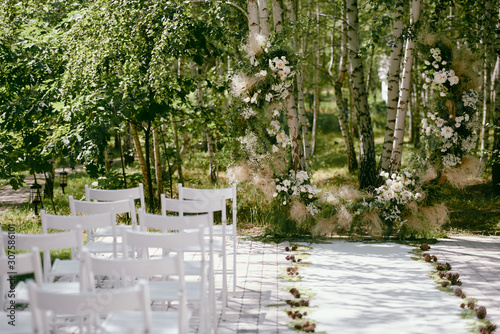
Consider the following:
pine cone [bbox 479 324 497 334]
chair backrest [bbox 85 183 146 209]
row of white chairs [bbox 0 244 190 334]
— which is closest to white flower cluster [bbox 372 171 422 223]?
pine cone [bbox 479 324 497 334]

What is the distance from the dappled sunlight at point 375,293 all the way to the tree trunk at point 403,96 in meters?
1.59

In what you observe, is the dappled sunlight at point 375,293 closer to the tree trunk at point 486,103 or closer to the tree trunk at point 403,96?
the tree trunk at point 403,96

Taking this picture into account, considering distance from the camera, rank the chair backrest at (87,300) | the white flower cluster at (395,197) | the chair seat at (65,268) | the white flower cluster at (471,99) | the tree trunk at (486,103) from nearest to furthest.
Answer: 1. the chair backrest at (87,300)
2. the chair seat at (65,268)
3. the white flower cluster at (395,197)
4. the white flower cluster at (471,99)
5. the tree trunk at (486,103)

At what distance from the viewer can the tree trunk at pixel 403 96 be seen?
7789mm

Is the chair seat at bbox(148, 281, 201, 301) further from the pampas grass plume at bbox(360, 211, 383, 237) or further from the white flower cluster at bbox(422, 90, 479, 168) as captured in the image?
the white flower cluster at bbox(422, 90, 479, 168)

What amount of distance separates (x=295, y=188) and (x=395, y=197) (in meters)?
1.32

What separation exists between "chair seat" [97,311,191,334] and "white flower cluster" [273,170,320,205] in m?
4.15

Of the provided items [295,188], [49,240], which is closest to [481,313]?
[295,188]

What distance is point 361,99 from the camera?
9281 mm

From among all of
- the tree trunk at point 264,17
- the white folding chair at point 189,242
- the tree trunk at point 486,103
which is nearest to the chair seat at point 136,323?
the white folding chair at point 189,242

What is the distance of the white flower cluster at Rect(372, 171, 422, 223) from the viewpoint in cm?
725

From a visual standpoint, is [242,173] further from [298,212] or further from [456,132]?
[456,132]

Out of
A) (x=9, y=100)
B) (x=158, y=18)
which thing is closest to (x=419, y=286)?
(x=158, y=18)

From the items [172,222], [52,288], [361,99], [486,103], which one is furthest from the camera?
[486,103]
